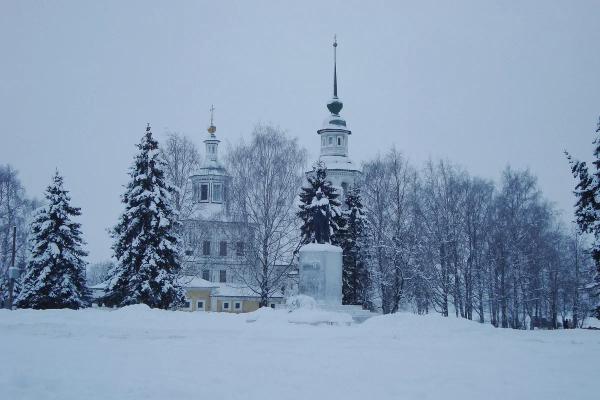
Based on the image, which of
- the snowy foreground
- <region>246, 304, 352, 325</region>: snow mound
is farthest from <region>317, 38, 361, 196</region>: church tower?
the snowy foreground

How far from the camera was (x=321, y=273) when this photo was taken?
25.6 m

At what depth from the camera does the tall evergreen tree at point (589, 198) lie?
880 inches

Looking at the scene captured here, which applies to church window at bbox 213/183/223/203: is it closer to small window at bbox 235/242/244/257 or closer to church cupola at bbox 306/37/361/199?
church cupola at bbox 306/37/361/199

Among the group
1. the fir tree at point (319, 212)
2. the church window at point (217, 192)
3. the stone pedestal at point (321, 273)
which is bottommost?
the stone pedestal at point (321, 273)

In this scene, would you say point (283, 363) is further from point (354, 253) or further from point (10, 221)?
point (10, 221)

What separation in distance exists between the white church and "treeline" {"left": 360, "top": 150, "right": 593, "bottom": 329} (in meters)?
9.04

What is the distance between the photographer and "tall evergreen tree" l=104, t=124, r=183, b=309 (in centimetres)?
2648

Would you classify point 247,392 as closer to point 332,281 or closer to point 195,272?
point 332,281

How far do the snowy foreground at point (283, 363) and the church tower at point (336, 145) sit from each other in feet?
122

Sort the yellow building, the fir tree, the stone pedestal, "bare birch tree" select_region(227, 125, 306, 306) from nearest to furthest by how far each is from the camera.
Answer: the stone pedestal, the fir tree, "bare birch tree" select_region(227, 125, 306, 306), the yellow building

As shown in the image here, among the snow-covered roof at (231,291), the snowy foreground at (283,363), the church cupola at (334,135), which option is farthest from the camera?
the church cupola at (334,135)

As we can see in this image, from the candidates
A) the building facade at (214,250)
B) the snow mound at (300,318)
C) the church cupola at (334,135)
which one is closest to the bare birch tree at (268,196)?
the building facade at (214,250)

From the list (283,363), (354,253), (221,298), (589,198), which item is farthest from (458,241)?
(221,298)

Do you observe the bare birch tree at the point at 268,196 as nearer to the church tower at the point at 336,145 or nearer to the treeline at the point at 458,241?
the treeline at the point at 458,241
